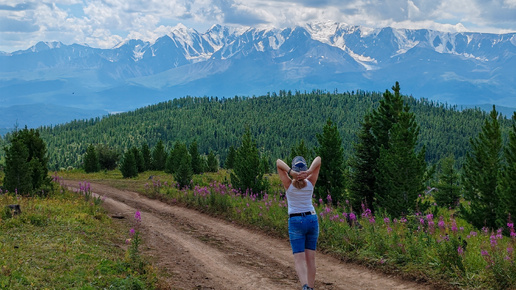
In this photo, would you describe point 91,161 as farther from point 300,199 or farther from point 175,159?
point 300,199

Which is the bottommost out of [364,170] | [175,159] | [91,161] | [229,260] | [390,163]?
[229,260]

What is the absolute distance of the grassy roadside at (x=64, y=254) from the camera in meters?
8.55

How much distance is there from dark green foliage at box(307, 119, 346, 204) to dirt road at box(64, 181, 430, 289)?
6846mm

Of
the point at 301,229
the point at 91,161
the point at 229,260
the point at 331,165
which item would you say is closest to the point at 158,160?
the point at 91,161

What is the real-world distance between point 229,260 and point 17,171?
48.3ft

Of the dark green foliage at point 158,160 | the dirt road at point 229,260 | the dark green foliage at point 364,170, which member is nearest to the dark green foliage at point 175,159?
the dark green foliage at point 158,160

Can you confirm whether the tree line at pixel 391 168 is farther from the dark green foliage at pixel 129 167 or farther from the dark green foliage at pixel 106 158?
the dark green foliage at pixel 106 158

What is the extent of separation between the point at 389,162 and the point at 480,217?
28.6 ft

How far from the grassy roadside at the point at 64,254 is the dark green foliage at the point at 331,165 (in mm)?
10772

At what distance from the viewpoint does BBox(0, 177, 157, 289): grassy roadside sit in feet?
28.1

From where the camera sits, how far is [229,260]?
11852mm

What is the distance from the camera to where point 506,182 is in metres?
18.1

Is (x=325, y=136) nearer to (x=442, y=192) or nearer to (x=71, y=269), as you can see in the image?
(x=71, y=269)

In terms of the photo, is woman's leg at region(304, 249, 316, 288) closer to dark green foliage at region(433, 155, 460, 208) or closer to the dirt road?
the dirt road
